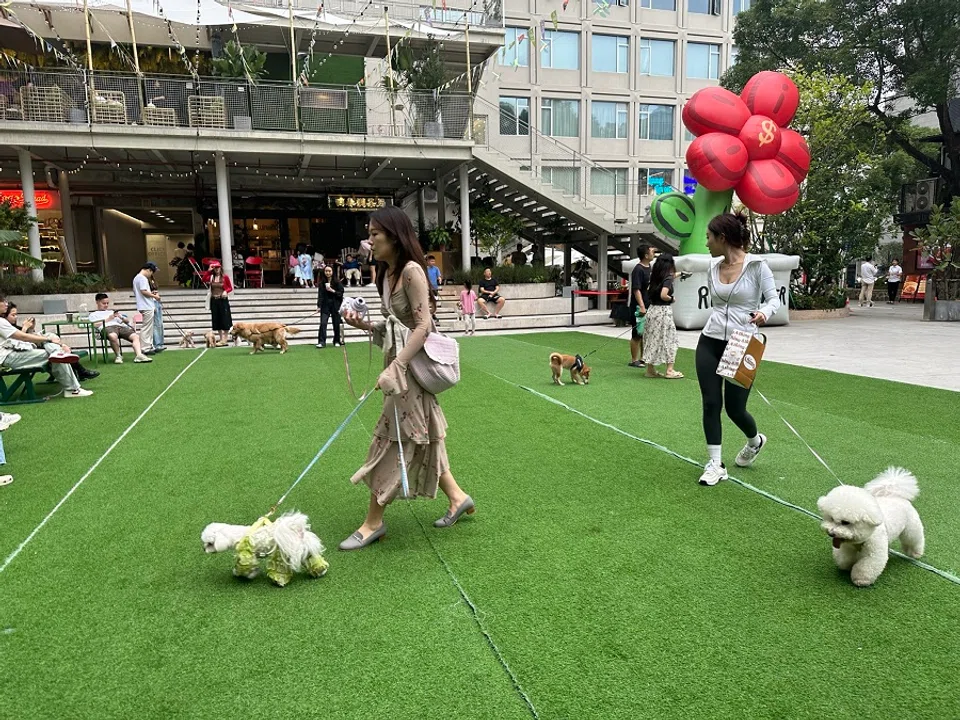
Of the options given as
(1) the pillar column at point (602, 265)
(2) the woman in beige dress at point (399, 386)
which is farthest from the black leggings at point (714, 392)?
(1) the pillar column at point (602, 265)

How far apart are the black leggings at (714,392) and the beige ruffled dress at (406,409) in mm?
2026

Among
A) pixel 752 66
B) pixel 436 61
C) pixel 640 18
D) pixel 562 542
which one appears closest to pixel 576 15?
pixel 640 18

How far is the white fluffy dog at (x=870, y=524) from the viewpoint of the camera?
292 cm

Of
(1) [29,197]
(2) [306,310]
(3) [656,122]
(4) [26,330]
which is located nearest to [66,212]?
(1) [29,197]

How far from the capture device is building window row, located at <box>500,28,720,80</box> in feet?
99.6

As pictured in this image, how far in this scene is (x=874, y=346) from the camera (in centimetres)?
1215

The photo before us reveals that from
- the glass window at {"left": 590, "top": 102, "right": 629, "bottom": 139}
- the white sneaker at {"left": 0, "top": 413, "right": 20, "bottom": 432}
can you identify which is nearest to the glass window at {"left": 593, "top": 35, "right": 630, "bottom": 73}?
the glass window at {"left": 590, "top": 102, "right": 629, "bottom": 139}

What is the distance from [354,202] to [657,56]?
1809 centimetres

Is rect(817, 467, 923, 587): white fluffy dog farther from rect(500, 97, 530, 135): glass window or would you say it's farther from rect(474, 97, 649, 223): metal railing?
rect(500, 97, 530, 135): glass window

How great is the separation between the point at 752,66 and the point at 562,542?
2619cm

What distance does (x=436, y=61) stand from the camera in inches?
770

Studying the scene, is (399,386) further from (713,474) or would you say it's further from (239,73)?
(239,73)

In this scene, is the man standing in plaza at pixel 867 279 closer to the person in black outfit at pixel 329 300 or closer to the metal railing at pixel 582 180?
the metal railing at pixel 582 180

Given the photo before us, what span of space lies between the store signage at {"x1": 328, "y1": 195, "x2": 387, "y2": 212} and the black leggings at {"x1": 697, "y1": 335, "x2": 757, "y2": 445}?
73.6ft
